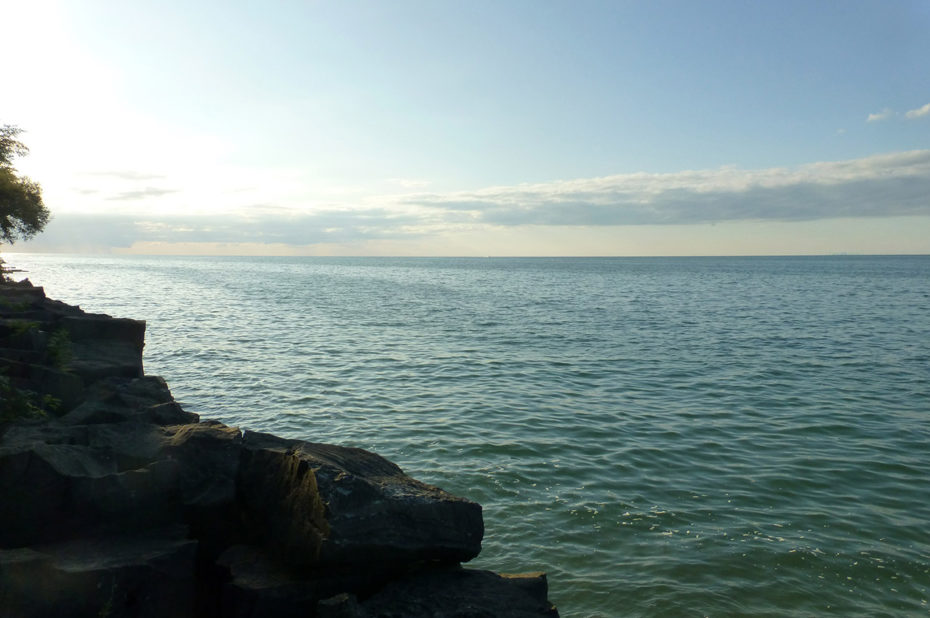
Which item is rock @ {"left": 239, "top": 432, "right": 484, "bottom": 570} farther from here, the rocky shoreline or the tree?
the tree

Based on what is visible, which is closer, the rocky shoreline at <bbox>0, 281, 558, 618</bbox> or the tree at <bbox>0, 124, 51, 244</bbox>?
the rocky shoreline at <bbox>0, 281, 558, 618</bbox>

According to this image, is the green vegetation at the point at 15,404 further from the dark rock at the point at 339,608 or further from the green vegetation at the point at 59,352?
the dark rock at the point at 339,608

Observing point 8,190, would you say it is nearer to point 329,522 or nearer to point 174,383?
point 174,383

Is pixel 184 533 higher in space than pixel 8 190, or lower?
lower

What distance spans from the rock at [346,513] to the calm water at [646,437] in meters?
2.88

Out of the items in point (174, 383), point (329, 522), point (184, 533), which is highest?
point (329, 522)

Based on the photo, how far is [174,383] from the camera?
81.0 feet

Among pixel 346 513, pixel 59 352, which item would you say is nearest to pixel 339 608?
pixel 346 513

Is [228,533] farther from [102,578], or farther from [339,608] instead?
[339,608]

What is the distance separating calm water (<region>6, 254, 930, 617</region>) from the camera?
10047 mm

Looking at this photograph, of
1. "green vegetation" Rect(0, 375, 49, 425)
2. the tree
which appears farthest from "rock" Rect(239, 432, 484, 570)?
the tree

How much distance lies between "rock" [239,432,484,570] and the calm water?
9.44 feet

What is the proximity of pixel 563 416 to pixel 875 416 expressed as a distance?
32.8 ft

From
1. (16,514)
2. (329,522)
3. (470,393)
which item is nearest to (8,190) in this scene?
(470,393)
